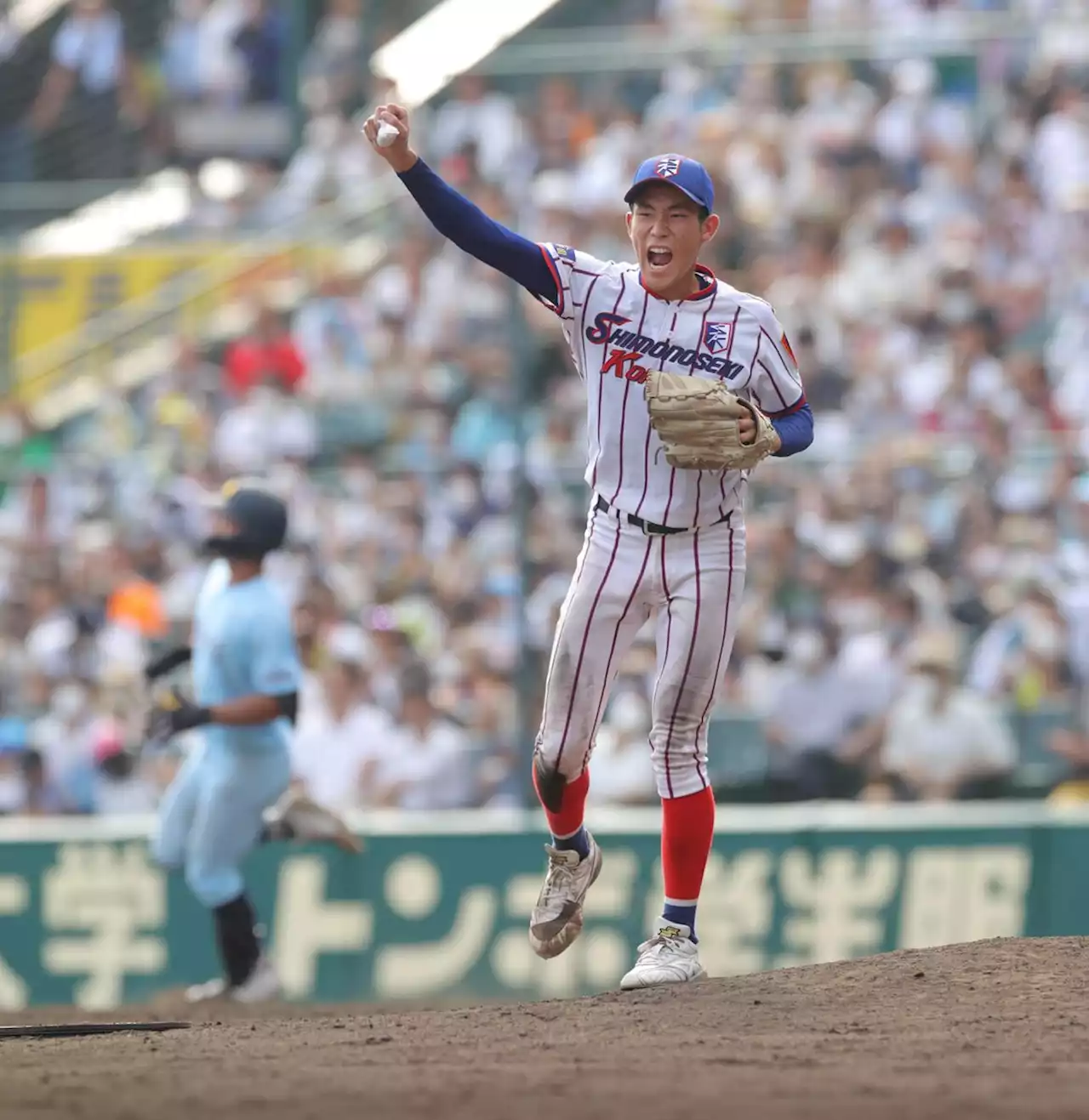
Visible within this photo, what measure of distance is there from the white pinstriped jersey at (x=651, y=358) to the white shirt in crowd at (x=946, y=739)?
4533mm

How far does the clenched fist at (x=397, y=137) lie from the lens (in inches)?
235

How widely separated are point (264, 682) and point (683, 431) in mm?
3101

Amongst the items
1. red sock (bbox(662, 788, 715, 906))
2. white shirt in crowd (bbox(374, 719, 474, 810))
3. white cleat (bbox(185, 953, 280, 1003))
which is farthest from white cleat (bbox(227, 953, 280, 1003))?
red sock (bbox(662, 788, 715, 906))

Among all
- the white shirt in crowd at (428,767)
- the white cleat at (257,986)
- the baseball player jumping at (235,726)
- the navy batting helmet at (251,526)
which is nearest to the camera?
the baseball player jumping at (235,726)

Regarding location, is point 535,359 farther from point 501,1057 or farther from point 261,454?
point 501,1057

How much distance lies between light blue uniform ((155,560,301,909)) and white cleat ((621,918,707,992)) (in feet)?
8.14

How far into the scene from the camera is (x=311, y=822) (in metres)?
9.06

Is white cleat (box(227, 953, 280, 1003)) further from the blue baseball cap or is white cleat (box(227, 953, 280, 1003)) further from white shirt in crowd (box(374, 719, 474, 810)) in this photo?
the blue baseball cap

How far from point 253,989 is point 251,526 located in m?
1.88

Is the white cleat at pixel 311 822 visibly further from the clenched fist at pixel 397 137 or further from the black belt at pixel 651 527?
the clenched fist at pixel 397 137

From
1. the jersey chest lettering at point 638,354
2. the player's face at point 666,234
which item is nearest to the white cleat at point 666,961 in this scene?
the jersey chest lettering at point 638,354

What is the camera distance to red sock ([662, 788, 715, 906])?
21.3 ft

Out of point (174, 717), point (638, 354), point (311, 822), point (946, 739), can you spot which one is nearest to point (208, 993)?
point (311, 822)

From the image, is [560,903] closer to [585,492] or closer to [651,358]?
[651,358]
